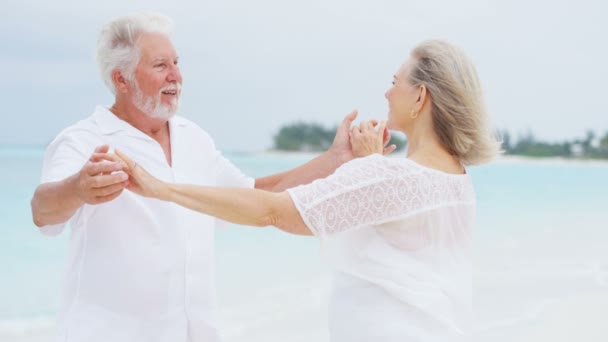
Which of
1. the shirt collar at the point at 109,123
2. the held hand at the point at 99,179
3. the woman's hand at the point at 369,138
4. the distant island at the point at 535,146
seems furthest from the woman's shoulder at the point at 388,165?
the distant island at the point at 535,146

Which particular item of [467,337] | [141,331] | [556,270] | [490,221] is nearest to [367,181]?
[467,337]

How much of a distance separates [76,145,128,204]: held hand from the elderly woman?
4 centimetres

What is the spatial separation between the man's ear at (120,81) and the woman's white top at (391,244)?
0.90 meters

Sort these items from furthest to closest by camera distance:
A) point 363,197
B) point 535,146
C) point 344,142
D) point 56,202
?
point 535,146, point 344,142, point 56,202, point 363,197

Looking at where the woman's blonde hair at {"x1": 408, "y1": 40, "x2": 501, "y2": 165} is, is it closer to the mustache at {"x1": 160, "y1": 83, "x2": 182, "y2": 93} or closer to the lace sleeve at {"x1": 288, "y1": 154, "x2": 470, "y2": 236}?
the lace sleeve at {"x1": 288, "y1": 154, "x2": 470, "y2": 236}

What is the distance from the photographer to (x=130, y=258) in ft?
8.68

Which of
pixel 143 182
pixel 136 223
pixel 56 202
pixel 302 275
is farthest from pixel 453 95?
pixel 302 275

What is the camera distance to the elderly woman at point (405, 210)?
2207 millimetres

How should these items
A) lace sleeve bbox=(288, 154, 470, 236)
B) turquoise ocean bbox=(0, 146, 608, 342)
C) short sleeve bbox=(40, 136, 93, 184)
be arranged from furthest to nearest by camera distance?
turquoise ocean bbox=(0, 146, 608, 342) < short sleeve bbox=(40, 136, 93, 184) < lace sleeve bbox=(288, 154, 470, 236)

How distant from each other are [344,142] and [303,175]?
244 mm

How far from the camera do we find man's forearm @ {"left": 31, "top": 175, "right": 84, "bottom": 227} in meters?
2.33

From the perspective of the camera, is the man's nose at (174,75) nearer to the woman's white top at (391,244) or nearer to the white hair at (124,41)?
the white hair at (124,41)

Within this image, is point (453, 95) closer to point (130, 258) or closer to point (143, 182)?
point (143, 182)

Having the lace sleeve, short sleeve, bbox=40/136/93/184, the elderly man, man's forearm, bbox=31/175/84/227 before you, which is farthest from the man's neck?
the lace sleeve
